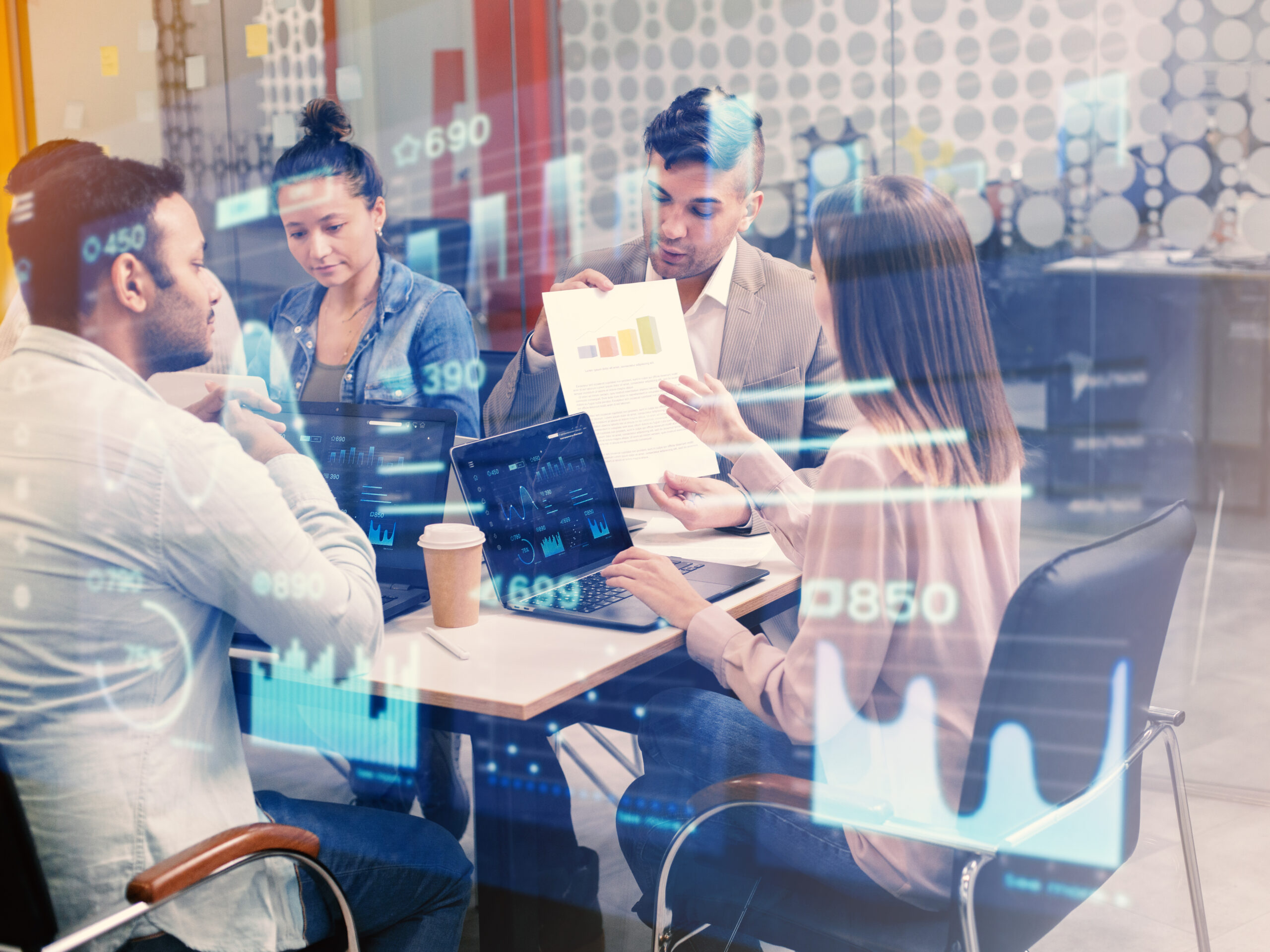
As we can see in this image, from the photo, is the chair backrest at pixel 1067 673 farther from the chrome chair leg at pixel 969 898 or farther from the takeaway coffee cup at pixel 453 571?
the takeaway coffee cup at pixel 453 571

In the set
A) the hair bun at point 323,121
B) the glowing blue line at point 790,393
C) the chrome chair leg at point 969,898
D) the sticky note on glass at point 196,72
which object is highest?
the sticky note on glass at point 196,72

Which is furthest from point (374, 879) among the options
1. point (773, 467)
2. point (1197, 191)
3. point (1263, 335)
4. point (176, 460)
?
point (1263, 335)

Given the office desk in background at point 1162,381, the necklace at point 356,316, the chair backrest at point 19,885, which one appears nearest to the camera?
the chair backrest at point 19,885

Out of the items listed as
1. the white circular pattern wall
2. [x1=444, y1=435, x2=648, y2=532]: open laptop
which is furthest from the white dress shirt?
the white circular pattern wall

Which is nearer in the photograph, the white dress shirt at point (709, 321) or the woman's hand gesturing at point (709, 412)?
the woman's hand gesturing at point (709, 412)

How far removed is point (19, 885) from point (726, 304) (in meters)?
1.75

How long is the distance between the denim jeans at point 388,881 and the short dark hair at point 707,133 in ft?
4.72

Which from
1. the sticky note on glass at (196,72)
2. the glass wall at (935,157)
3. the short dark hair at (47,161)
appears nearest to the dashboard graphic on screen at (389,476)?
the short dark hair at (47,161)

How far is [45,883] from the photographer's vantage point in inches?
43.6

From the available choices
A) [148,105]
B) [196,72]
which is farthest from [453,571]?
[148,105]

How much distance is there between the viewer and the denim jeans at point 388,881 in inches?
56.6
